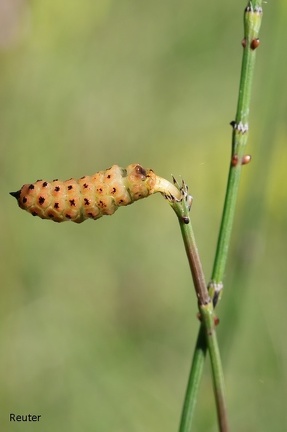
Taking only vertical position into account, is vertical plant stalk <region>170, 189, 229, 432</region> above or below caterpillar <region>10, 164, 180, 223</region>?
below

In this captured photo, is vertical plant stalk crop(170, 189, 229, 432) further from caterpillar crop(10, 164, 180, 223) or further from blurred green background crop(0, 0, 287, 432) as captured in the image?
blurred green background crop(0, 0, 287, 432)

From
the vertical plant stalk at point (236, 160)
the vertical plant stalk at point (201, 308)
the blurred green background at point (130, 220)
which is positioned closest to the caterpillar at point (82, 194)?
the vertical plant stalk at point (201, 308)

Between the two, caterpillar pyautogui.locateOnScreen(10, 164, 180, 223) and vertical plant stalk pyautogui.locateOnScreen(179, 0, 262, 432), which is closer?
caterpillar pyautogui.locateOnScreen(10, 164, 180, 223)

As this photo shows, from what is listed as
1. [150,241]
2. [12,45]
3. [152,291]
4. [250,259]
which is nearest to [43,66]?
[12,45]

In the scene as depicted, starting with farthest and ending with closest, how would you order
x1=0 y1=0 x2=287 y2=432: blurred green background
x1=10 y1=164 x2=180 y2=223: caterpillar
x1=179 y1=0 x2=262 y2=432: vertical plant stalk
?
1. x1=0 y1=0 x2=287 y2=432: blurred green background
2. x1=179 y1=0 x2=262 y2=432: vertical plant stalk
3. x1=10 y1=164 x2=180 y2=223: caterpillar

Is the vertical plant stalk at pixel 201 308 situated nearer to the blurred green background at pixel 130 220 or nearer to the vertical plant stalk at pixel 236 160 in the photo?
the vertical plant stalk at pixel 236 160

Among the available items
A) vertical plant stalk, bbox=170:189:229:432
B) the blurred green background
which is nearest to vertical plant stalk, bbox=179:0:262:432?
vertical plant stalk, bbox=170:189:229:432
